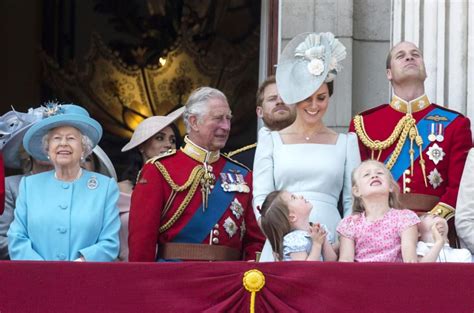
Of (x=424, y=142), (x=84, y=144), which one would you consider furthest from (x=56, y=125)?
(x=424, y=142)

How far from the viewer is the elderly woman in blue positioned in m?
6.73

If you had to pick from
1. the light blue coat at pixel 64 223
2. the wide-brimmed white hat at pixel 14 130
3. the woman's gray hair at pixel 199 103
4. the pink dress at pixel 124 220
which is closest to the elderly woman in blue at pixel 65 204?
the light blue coat at pixel 64 223

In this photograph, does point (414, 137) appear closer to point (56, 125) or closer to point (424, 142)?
point (424, 142)

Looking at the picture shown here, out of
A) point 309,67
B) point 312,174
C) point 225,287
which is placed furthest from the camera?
point 309,67

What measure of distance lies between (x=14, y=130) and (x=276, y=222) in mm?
1708

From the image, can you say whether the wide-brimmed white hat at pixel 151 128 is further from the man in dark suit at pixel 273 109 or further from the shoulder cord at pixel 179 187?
the shoulder cord at pixel 179 187

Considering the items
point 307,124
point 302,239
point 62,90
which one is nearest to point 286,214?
point 302,239

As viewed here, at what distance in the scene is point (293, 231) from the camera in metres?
6.29

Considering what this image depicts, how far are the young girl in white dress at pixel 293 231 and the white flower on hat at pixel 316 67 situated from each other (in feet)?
2.16

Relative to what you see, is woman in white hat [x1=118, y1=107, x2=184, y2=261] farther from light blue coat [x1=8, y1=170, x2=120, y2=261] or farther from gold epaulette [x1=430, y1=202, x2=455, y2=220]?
gold epaulette [x1=430, y1=202, x2=455, y2=220]

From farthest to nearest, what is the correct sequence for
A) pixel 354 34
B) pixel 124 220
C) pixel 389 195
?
pixel 354 34, pixel 124 220, pixel 389 195

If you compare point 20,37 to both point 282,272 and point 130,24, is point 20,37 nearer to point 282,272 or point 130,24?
point 130,24

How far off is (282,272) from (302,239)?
30 cm

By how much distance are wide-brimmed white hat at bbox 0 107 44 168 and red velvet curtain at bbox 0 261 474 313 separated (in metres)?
1.47
